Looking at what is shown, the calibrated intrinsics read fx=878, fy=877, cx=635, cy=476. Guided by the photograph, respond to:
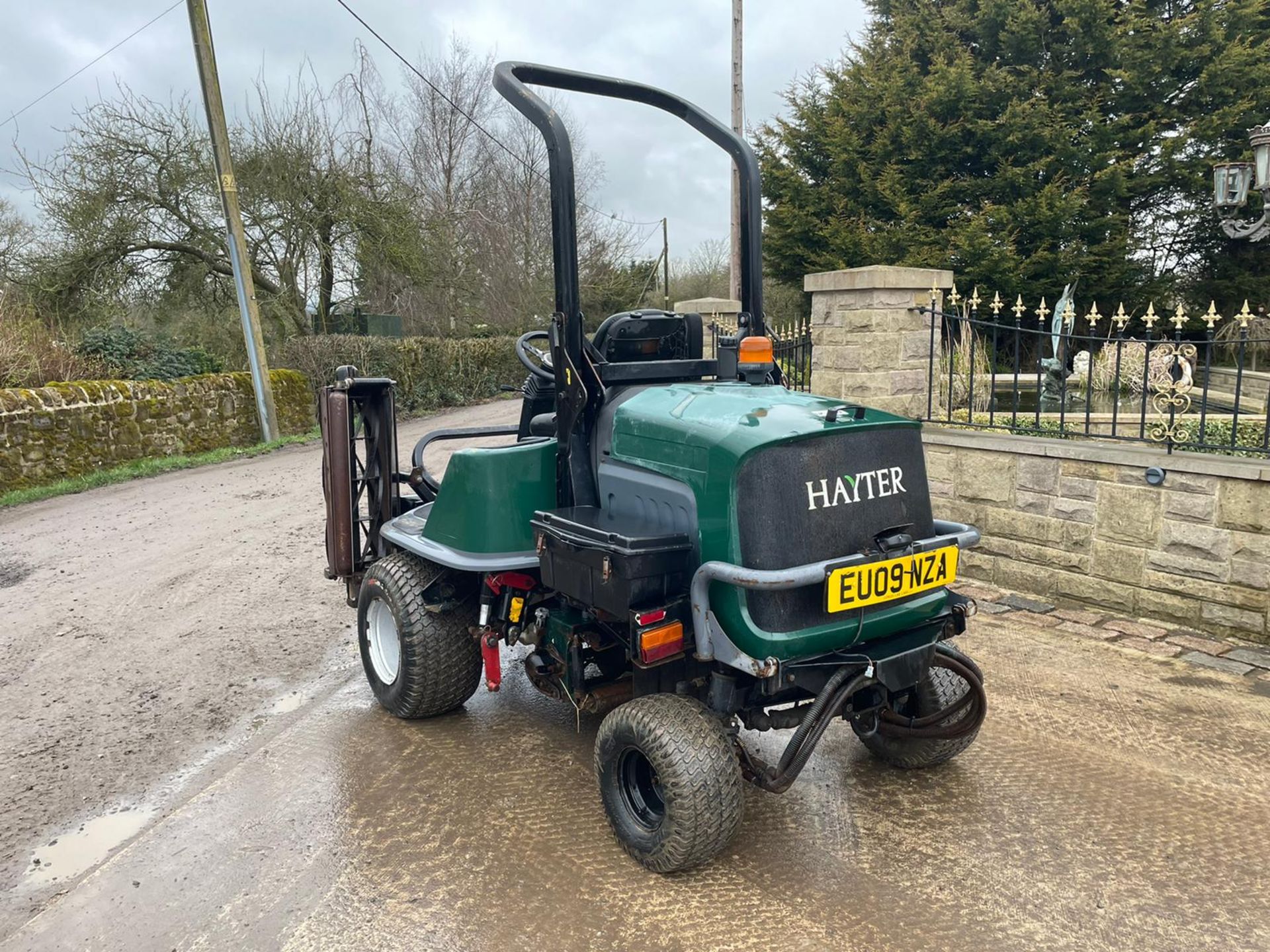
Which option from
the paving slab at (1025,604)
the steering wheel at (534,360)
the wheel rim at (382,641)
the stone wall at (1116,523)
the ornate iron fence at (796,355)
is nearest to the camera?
the steering wheel at (534,360)

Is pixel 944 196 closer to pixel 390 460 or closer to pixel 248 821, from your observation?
pixel 390 460

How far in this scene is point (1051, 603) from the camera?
17.0 ft

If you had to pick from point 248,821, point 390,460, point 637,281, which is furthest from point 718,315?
point 637,281

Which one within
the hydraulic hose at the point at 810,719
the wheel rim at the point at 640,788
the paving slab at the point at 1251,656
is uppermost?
the hydraulic hose at the point at 810,719

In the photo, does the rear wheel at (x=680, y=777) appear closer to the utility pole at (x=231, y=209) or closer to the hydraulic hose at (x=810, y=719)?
the hydraulic hose at (x=810, y=719)

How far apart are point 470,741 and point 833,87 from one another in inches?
635

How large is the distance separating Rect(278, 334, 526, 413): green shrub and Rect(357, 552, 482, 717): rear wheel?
Result: 8373 millimetres

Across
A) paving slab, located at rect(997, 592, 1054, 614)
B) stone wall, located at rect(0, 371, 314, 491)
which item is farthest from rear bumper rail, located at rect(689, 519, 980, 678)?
stone wall, located at rect(0, 371, 314, 491)

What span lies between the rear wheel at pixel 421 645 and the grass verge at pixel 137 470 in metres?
7.11

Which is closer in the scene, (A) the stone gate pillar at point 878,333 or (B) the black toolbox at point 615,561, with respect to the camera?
(B) the black toolbox at point 615,561

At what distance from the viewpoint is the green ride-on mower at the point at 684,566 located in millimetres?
2549

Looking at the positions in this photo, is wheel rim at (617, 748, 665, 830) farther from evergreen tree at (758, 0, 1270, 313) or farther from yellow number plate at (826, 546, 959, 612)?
evergreen tree at (758, 0, 1270, 313)

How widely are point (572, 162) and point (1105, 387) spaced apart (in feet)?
24.0

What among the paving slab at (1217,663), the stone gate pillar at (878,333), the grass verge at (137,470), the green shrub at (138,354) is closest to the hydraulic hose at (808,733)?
the paving slab at (1217,663)
